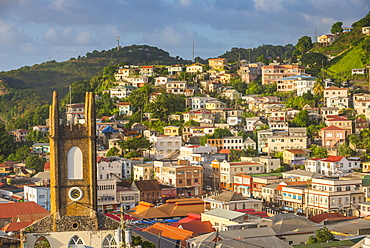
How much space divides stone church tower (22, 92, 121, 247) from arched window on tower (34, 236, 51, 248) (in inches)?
1.4

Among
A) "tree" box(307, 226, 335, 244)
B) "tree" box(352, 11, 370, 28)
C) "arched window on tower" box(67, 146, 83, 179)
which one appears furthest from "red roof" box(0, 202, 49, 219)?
"tree" box(352, 11, 370, 28)

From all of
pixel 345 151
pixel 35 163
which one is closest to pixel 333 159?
pixel 345 151

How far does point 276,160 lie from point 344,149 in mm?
5847

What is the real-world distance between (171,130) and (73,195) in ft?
149

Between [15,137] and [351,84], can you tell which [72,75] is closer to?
[15,137]

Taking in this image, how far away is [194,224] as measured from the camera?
3938 cm

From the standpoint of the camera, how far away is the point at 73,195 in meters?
25.7

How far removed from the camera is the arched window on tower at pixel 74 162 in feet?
85.3

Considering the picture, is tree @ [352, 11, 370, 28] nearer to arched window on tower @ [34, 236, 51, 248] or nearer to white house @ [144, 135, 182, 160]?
white house @ [144, 135, 182, 160]

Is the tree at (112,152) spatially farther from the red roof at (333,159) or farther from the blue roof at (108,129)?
the red roof at (333,159)

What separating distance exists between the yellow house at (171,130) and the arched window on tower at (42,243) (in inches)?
1807

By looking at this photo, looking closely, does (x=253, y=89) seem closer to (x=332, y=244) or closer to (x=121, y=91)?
(x=121, y=91)

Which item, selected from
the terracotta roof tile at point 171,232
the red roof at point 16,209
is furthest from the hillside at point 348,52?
the red roof at point 16,209

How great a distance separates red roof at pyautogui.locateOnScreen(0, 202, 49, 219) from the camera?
129 feet
